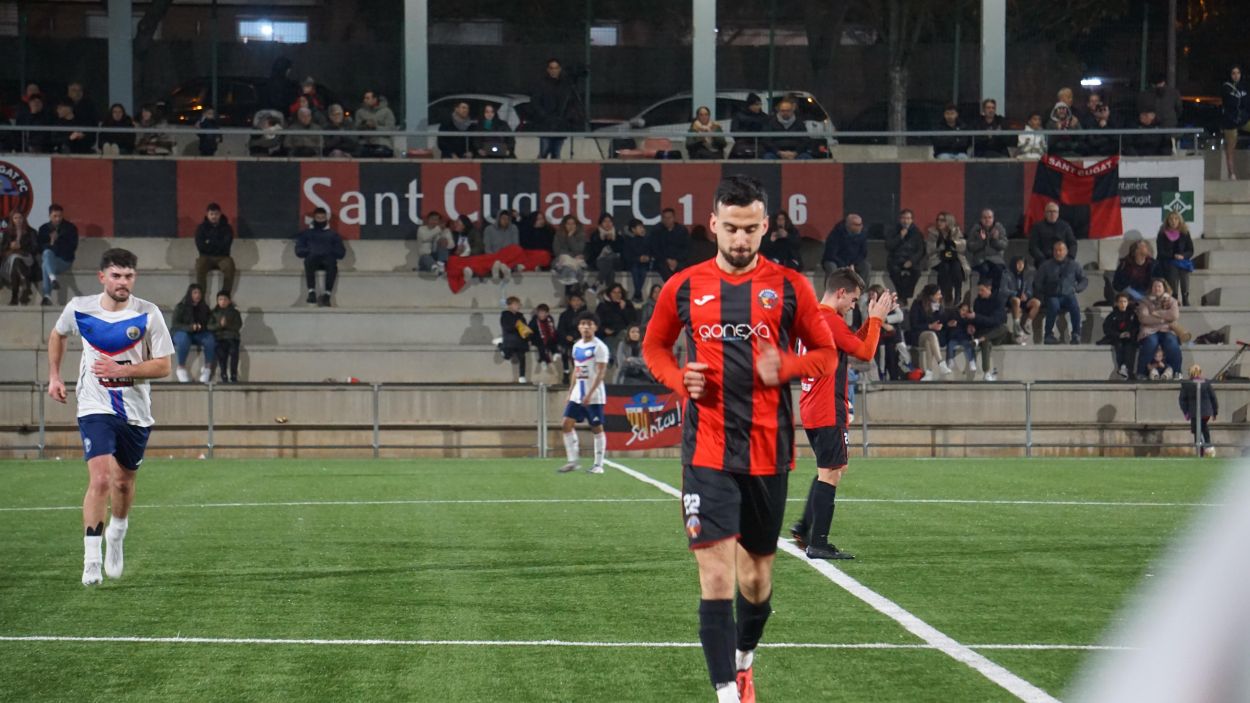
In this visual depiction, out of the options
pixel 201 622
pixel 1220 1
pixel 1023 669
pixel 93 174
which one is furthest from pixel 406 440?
pixel 1220 1

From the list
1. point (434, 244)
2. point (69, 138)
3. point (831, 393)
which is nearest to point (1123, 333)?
point (434, 244)

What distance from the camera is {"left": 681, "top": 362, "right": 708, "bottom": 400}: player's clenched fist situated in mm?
6152

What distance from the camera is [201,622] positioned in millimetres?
8680

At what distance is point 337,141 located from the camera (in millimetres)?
32938

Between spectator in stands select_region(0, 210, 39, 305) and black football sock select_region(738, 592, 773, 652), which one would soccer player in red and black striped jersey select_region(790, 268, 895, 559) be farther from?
spectator in stands select_region(0, 210, 39, 305)

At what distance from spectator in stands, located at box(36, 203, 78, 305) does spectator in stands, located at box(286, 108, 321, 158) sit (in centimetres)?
492

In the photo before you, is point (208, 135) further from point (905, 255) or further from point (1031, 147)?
point (1031, 147)

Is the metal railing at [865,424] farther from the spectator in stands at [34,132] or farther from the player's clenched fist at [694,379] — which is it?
the player's clenched fist at [694,379]

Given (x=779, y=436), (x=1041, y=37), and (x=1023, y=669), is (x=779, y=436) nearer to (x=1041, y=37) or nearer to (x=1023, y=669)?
(x=1023, y=669)

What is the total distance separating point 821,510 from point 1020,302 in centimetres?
1953

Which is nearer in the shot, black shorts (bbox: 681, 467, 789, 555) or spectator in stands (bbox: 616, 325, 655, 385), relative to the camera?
black shorts (bbox: 681, 467, 789, 555)

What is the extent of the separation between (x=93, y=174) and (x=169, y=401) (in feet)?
24.9

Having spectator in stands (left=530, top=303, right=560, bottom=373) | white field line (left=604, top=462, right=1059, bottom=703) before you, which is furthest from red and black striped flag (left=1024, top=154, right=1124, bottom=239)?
white field line (left=604, top=462, right=1059, bottom=703)

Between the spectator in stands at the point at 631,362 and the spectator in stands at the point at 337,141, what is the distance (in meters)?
8.75
